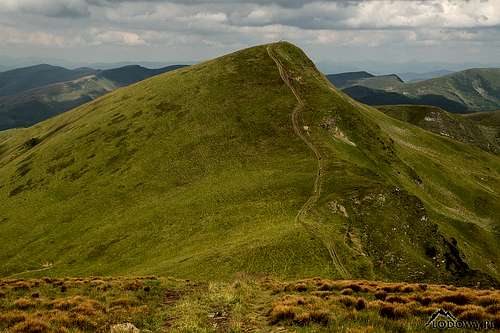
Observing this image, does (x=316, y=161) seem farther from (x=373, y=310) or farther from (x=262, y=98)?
(x=373, y=310)

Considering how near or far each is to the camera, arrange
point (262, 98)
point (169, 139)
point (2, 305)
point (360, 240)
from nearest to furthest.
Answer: point (2, 305), point (360, 240), point (169, 139), point (262, 98)

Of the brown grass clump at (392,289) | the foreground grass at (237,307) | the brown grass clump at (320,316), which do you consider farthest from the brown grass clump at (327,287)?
the brown grass clump at (320,316)

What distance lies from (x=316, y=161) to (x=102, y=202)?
4642 centimetres

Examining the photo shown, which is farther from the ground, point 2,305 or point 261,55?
point 261,55

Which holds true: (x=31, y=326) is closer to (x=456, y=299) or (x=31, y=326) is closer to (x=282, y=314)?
(x=282, y=314)

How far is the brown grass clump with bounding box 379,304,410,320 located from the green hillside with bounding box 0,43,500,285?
2613 centimetres

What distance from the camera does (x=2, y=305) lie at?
25.1 m

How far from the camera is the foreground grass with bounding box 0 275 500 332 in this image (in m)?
19.0

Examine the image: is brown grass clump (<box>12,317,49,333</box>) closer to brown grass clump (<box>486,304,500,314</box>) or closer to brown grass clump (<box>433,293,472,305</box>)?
brown grass clump (<box>433,293,472,305</box>)

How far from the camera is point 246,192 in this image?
73438mm

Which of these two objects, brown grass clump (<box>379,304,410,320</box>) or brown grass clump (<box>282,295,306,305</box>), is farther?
brown grass clump (<box>282,295,306,305</box>)

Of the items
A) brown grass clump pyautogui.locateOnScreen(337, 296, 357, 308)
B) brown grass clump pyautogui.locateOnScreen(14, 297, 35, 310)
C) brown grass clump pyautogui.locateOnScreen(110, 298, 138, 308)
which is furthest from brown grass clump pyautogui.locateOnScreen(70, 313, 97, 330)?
brown grass clump pyautogui.locateOnScreen(337, 296, 357, 308)

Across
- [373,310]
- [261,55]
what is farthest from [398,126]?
[373,310]

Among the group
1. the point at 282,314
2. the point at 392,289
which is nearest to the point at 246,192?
the point at 392,289
